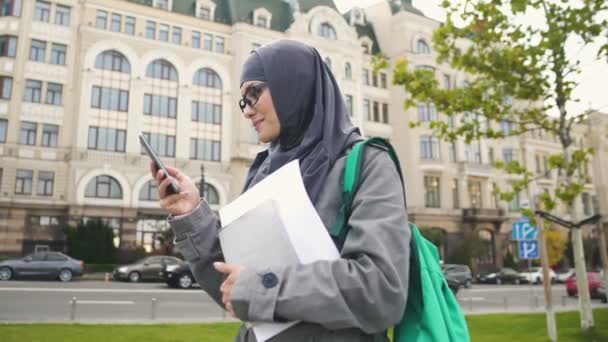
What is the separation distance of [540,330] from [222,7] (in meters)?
36.3

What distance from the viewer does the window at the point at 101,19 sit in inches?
1271

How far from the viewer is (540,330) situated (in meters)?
9.52

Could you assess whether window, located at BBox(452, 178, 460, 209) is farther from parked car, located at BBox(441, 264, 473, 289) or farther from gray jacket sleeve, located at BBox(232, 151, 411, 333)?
Answer: gray jacket sleeve, located at BBox(232, 151, 411, 333)

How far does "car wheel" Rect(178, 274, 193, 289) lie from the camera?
64.9 ft

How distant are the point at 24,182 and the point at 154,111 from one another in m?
9.40

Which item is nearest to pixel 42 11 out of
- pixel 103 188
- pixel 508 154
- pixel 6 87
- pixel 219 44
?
pixel 6 87

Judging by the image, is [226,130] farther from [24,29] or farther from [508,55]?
[508,55]

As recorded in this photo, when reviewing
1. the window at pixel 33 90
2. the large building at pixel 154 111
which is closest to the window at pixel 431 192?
the large building at pixel 154 111

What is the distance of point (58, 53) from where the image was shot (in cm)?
3117

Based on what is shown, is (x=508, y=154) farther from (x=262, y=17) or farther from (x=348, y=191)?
(x=348, y=191)

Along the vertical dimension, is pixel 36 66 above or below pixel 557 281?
above

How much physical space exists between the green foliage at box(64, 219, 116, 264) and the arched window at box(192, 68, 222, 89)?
12.6 m

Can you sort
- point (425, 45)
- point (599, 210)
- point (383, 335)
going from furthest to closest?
point (425, 45)
point (599, 210)
point (383, 335)

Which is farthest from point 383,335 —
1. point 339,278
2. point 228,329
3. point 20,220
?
point 20,220
